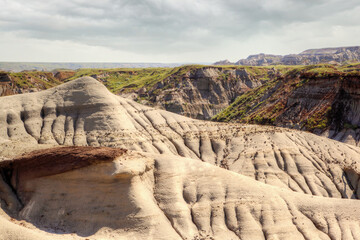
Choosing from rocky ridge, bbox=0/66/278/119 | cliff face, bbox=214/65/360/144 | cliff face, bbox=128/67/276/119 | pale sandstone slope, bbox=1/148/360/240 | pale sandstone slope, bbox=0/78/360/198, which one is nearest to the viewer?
pale sandstone slope, bbox=1/148/360/240

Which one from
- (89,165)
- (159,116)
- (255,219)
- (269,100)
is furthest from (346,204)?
(269,100)

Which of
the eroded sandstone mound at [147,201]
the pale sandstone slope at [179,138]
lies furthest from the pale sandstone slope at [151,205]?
the pale sandstone slope at [179,138]

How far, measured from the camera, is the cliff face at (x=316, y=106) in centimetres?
6838

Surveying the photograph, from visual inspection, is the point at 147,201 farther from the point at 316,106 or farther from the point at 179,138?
the point at 316,106

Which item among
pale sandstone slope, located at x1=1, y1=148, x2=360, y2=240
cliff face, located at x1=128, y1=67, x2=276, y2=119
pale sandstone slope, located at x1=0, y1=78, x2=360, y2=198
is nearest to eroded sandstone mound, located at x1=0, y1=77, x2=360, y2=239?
pale sandstone slope, located at x1=1, y1=148, x2=360, y2=240

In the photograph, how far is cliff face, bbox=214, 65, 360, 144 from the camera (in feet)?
224

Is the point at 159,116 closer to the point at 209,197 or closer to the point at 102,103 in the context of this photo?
the point at 102,103

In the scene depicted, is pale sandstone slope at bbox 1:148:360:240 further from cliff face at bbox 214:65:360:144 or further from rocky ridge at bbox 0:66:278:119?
rocky ridge at bbox 0:66:278:119

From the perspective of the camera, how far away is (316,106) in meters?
75.4

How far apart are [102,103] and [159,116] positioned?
12.0 metres

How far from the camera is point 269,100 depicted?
90875mm

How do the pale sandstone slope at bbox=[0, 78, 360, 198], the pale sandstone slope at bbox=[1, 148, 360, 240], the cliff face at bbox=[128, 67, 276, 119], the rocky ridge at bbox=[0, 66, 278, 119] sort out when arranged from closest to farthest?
the pale sandstone slope at bbox=[1, 148, 360, 240] < the pale sandstone slope at bbox=[0, 78, 360, 198] < the rocky ridge at bbox=[0, 66, 278, 119] < the cliff face at bbox=[128, 67, 276, 119]

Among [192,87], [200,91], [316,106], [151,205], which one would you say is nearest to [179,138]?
[151,205]

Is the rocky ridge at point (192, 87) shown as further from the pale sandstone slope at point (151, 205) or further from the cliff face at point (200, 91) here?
the pale sandstone slope at point (151, 205)
